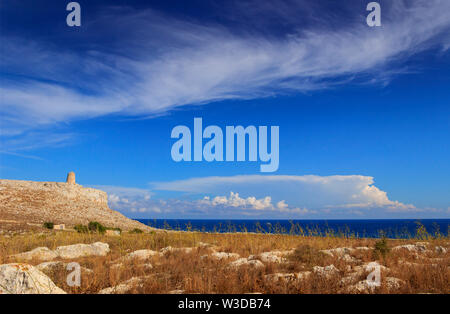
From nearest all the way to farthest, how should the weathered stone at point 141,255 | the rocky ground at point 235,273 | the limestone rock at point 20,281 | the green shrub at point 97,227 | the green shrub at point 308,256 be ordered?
1. the limestone rock at point 20,281
2. the rocky ground at point 235,273
3. the green shrub at point 308,256
4. the weathered stone at point 141,255
5. the green shrub at point 97,227

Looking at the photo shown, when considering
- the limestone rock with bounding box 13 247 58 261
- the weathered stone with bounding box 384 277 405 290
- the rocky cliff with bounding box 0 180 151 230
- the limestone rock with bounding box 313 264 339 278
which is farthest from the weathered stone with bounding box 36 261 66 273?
the rocky cliff with bounding box 0 180 151 230

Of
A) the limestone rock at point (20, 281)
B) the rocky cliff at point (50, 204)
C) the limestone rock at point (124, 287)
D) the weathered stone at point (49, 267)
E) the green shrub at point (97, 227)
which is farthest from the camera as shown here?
the rocky cliff at point (50, 204)

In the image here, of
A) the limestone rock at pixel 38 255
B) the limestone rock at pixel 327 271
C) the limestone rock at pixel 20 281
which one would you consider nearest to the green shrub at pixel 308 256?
the limestone rock at pixel 327 271

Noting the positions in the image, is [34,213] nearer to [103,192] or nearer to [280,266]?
[103,192]

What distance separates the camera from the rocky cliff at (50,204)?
1725 inches

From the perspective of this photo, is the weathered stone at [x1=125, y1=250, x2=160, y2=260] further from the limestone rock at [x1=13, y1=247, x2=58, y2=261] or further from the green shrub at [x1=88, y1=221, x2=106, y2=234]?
the green shrub at [x1=88, y1=221, x2=106, y2=234]

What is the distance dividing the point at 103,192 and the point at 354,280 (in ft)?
234

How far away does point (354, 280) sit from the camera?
700 cm

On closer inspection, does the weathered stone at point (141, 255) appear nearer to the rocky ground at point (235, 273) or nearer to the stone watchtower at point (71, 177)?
the rocky ground at point (235, 273)

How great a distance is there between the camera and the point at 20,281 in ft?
18.2

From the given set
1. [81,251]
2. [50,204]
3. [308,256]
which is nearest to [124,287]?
[308,256]

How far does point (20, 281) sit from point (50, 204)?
172 feet

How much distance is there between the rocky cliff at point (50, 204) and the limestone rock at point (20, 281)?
39.3 meters
